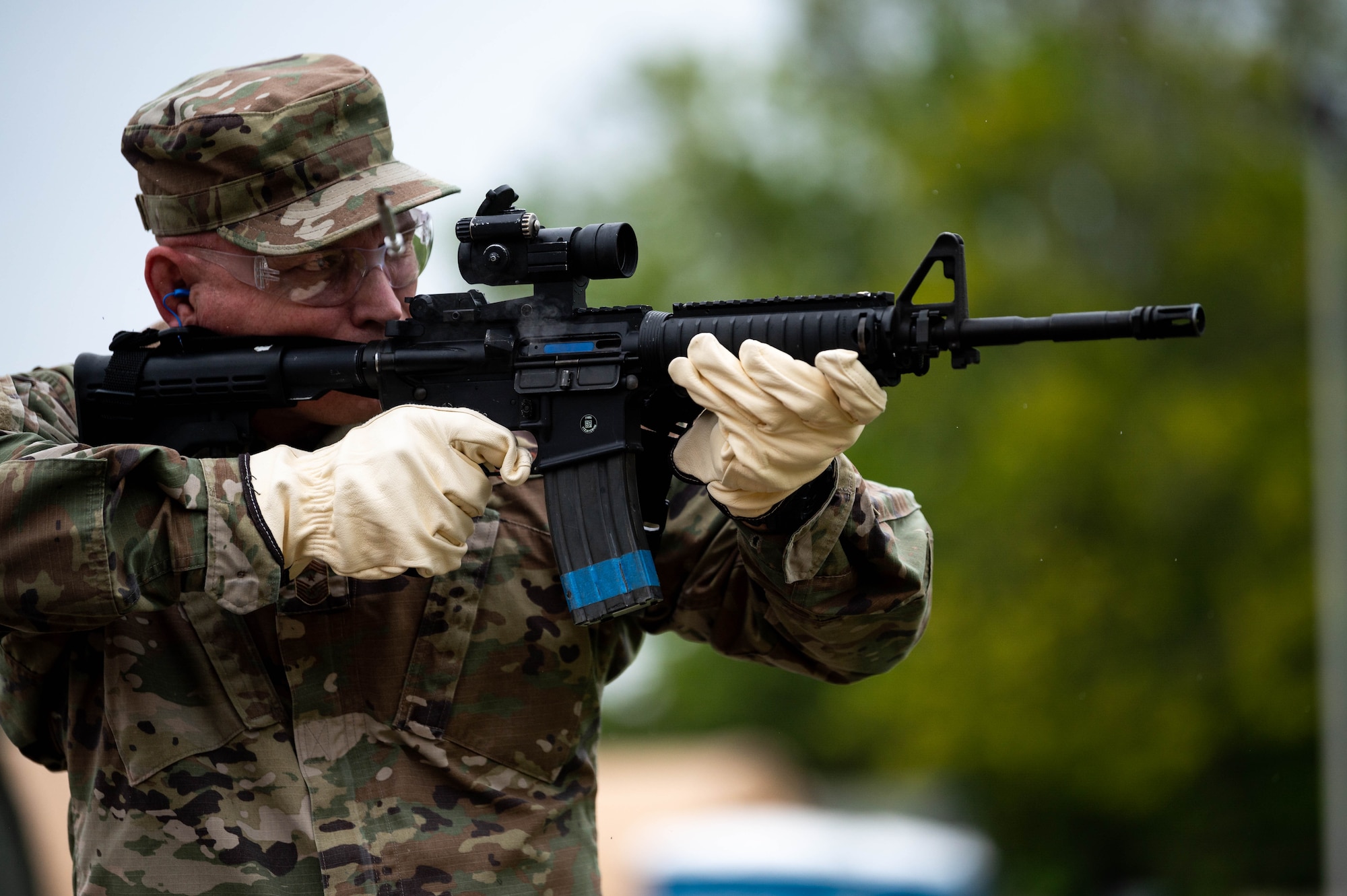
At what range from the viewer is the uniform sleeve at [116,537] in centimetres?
252

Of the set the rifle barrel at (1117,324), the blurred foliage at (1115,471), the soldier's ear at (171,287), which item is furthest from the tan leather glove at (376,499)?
the blurred foliage at (1115,471)

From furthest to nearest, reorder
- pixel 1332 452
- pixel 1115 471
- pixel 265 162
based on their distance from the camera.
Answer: pixel 1115 471 → pixel 1332 452 → pixel 265 162

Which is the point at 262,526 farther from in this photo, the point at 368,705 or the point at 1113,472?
the point at 1113,472

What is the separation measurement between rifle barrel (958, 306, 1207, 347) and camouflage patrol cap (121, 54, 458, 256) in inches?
52.7

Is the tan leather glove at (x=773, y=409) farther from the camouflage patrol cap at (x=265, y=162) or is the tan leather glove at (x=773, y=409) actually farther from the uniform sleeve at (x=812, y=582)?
the camouflage patrol cap at (x=265, y=162)

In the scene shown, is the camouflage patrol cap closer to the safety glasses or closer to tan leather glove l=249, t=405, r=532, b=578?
the safety glasses

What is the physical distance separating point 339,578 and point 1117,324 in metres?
1.57

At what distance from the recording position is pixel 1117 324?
244 cm

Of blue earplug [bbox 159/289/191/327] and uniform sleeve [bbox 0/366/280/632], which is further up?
blue earplug [bbox 159/289/191/327]

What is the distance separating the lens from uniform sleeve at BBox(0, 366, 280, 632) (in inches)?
99.3

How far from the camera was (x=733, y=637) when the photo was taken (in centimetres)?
319

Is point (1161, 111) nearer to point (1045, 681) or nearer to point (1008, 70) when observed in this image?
point (1008, 70)

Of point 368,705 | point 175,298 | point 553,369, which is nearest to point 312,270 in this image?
point 175,298

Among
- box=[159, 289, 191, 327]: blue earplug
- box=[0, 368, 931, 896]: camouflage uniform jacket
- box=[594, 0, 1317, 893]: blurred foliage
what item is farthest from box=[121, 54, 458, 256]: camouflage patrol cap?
box=[594, 0, 1317, 893]: blurred foliage
